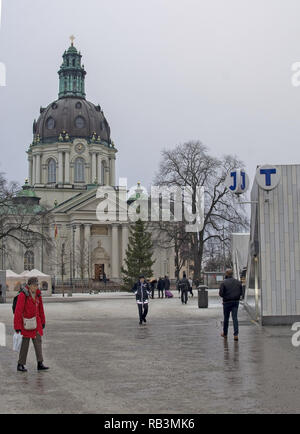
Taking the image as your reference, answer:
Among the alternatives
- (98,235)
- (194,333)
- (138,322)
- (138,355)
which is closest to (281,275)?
(194,333)

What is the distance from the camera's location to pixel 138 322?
23328 mm

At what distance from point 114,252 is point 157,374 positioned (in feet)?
280

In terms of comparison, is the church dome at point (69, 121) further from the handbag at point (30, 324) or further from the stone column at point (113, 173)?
the handbag at point (30, 324)

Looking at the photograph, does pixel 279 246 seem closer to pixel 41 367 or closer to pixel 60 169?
pixel 41 367

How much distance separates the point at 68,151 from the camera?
101188 millimetres

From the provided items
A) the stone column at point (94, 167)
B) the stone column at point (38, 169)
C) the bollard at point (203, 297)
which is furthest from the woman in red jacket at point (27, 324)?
the stone column at point (38, 169)

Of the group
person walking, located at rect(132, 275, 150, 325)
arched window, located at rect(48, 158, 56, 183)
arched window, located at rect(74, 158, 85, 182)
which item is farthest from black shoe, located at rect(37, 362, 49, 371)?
arched window, located at rect(48, 158, 56, 183)

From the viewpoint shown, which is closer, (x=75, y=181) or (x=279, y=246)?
(x=279, y=246)

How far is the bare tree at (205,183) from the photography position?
47.7m

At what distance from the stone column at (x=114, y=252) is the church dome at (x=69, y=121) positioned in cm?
1595

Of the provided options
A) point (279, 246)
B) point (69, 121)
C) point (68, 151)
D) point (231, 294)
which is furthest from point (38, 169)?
point (231, 294)

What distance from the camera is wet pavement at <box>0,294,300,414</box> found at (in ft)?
27.7

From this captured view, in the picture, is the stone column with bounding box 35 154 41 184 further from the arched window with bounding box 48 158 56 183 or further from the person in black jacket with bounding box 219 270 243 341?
the person in black jacket with bounding box 219 270 243 341
